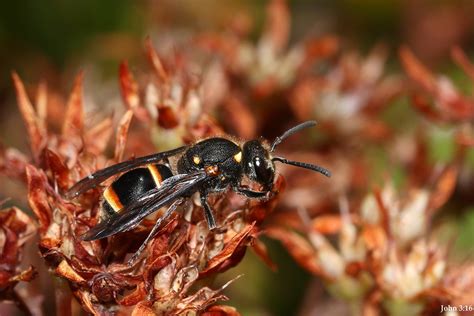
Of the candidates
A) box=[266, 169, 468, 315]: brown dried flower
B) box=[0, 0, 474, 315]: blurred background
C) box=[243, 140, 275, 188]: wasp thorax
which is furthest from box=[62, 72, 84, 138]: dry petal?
box=[0, 0, 474, 315]: blurred background

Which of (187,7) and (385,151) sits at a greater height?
(187,7)

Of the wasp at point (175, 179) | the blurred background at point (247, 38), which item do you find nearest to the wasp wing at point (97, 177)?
the wasp at point (175, 179)

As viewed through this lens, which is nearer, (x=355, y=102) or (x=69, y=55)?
(x=355, y=102)

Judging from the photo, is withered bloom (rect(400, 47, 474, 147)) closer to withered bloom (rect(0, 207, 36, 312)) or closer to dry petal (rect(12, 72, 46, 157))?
dry petal (rect(12, 72, 46, 157))

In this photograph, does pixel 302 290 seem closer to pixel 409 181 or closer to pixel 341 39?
pixel 409 181

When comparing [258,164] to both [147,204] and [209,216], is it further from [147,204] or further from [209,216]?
[147,204]

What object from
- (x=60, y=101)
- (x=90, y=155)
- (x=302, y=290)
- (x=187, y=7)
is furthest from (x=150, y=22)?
(x=90, y=155)

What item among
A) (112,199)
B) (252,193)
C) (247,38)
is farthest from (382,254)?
(247,38)

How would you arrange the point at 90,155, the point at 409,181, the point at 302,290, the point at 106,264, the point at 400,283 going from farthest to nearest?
the point at 302,290 → the point at 409,181 → the point at 400,283 → the point at 90,155 → the point at 106,264
